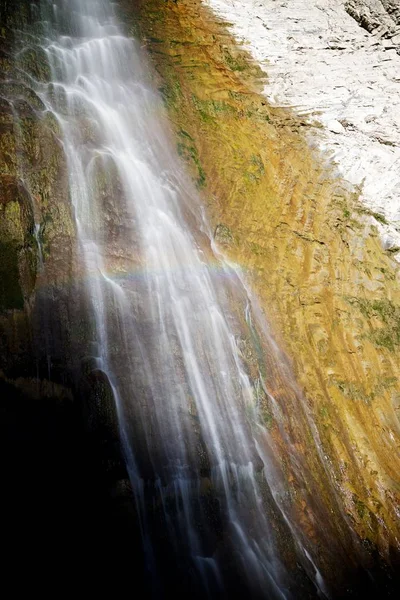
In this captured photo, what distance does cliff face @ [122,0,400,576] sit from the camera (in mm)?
9859

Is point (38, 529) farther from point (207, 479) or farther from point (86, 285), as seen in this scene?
point (86, 285)

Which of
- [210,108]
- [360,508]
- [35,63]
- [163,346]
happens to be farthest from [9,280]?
[210,108]

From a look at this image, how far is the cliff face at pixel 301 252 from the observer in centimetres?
986

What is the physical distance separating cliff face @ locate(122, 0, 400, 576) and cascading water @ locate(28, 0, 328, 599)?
1.36m

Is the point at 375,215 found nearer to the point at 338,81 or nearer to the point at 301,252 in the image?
the point at 301,252

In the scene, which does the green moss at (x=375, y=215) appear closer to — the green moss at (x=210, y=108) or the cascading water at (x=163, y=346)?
the green moss at (x=210, y=108)

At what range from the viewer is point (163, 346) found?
8109 millimetres

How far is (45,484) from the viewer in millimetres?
6035

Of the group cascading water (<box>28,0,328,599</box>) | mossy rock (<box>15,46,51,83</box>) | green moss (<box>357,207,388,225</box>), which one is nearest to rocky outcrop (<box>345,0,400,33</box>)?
green moss (<box>357,207,388,225</box>)

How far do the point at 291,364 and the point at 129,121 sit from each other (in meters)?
7.23

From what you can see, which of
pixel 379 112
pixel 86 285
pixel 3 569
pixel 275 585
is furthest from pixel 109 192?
pixel 379 112

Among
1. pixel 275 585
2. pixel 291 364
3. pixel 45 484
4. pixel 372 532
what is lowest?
pixel 372 532

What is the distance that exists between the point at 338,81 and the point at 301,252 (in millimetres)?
5405

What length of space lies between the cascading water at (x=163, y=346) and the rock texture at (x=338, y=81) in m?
4.80
